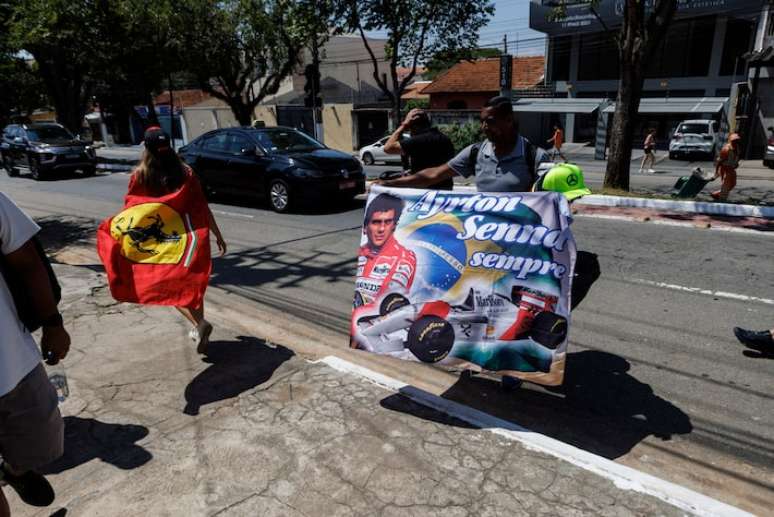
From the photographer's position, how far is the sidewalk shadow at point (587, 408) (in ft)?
11.1

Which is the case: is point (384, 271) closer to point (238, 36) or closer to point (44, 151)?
point (44, 151)

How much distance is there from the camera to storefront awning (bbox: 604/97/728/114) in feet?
93.3

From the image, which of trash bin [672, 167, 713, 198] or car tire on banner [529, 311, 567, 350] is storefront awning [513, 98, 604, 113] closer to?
trash bin [672, 167, 713, 198]

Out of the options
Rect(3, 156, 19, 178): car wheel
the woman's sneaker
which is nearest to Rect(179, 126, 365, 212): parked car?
the woman's sneaker

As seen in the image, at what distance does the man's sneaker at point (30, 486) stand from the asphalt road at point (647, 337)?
2418 mm

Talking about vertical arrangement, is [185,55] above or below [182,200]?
above

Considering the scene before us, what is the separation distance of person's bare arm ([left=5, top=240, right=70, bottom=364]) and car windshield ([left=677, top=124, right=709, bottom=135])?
27321mm

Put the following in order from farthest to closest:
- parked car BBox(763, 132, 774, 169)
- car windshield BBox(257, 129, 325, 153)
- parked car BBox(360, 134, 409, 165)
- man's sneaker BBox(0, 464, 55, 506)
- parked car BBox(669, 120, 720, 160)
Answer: parked car BBox(360, 134, 409, 165) → parked car BBox(669, 120, 720, 160) → parked car BBox(763, 132, 774, 169) → car windshield BBox(257, 129, 325, 153) → man's sneaker BBox(0, 464, 55, 506)

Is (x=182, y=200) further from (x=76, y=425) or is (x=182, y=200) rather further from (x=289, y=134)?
(x=289, y=134)

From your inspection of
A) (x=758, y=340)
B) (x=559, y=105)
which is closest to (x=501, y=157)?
(x=758, y=340)

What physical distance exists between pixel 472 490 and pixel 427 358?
95cm

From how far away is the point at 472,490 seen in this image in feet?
9.02

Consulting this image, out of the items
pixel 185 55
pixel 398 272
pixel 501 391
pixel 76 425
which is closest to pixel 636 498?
pixel 501 391

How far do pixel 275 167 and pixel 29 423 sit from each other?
28.0 ft
